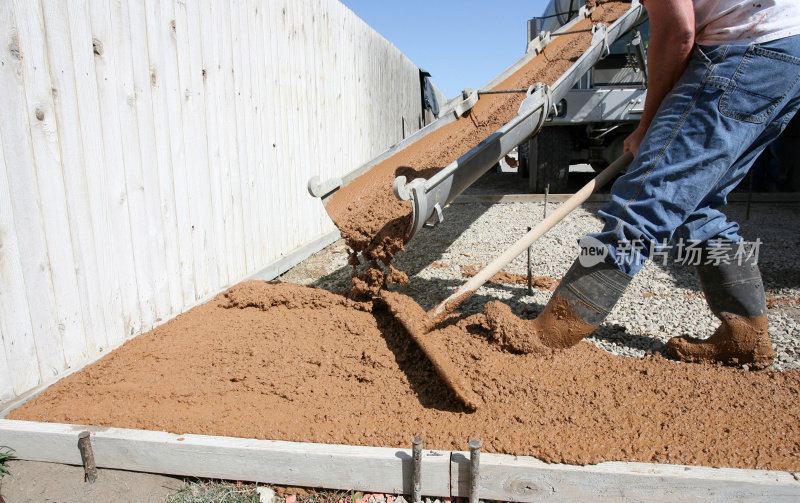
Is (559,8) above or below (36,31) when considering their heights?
above

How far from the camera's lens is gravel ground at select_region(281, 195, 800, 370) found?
2924 millimetres

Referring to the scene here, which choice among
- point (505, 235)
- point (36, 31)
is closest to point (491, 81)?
point (505, 235)

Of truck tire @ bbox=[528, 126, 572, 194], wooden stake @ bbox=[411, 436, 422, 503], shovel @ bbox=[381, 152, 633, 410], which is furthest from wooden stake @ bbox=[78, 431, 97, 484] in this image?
truck tire @ bbox=[528, 126, 572, 194]

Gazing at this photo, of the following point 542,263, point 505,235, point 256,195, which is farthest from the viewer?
point 505,235

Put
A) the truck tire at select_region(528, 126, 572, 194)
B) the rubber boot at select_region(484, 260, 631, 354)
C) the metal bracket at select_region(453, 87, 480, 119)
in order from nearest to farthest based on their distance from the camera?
1. the rubber boot at select_region(484, 260, 631, 354)
2. the metal bracket at select_region(453, 87, 480, 119)
3. the truck tire at select_region(528, 126, 572, 194)

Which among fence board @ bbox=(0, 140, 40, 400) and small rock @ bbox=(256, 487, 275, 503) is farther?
fence board @ bbox=(0, 140, 40, 400)

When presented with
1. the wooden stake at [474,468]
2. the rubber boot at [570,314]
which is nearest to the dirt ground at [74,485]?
the wooden stake at [474,468]

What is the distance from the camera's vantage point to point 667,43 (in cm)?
212

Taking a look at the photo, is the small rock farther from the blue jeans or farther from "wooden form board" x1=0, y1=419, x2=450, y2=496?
the blue jeans

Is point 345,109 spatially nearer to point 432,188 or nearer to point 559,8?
point 432,188

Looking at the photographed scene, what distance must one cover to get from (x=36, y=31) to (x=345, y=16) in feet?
13.4

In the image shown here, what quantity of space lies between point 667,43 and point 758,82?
368 millimetres

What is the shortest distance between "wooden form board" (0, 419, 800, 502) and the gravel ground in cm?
109

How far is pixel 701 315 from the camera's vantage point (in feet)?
10.4
